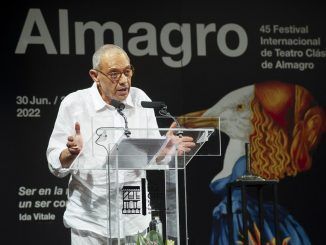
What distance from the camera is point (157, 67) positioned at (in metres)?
6.50

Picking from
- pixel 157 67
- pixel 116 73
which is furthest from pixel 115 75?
pixel 157 67

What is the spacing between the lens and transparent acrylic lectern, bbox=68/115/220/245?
355cm

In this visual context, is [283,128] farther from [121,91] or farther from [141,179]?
[141,179]

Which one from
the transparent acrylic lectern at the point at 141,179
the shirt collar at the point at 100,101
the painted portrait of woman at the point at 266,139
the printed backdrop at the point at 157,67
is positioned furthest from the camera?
the painted portrait of woman at the point at 266,139

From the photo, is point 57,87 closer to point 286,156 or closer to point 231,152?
point 231,152

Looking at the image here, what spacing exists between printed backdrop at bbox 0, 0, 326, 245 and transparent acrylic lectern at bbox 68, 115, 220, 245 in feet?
7.83

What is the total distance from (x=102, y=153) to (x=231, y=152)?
2.98m

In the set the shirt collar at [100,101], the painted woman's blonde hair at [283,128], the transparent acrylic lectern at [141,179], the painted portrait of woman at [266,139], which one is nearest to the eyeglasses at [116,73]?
the shirt collar at [100,101]

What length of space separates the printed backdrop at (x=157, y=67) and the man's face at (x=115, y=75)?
63.9 inches

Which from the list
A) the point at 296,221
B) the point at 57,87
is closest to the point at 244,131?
the point at 296,221

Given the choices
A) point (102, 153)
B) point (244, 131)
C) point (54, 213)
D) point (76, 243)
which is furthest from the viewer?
point (244, 131)

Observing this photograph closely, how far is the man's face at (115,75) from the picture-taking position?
4.61 m

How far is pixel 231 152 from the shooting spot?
21.4 feet

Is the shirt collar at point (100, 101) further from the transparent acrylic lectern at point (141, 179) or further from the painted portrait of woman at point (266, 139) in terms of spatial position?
the painted portrait of woman at point (266, 139)
